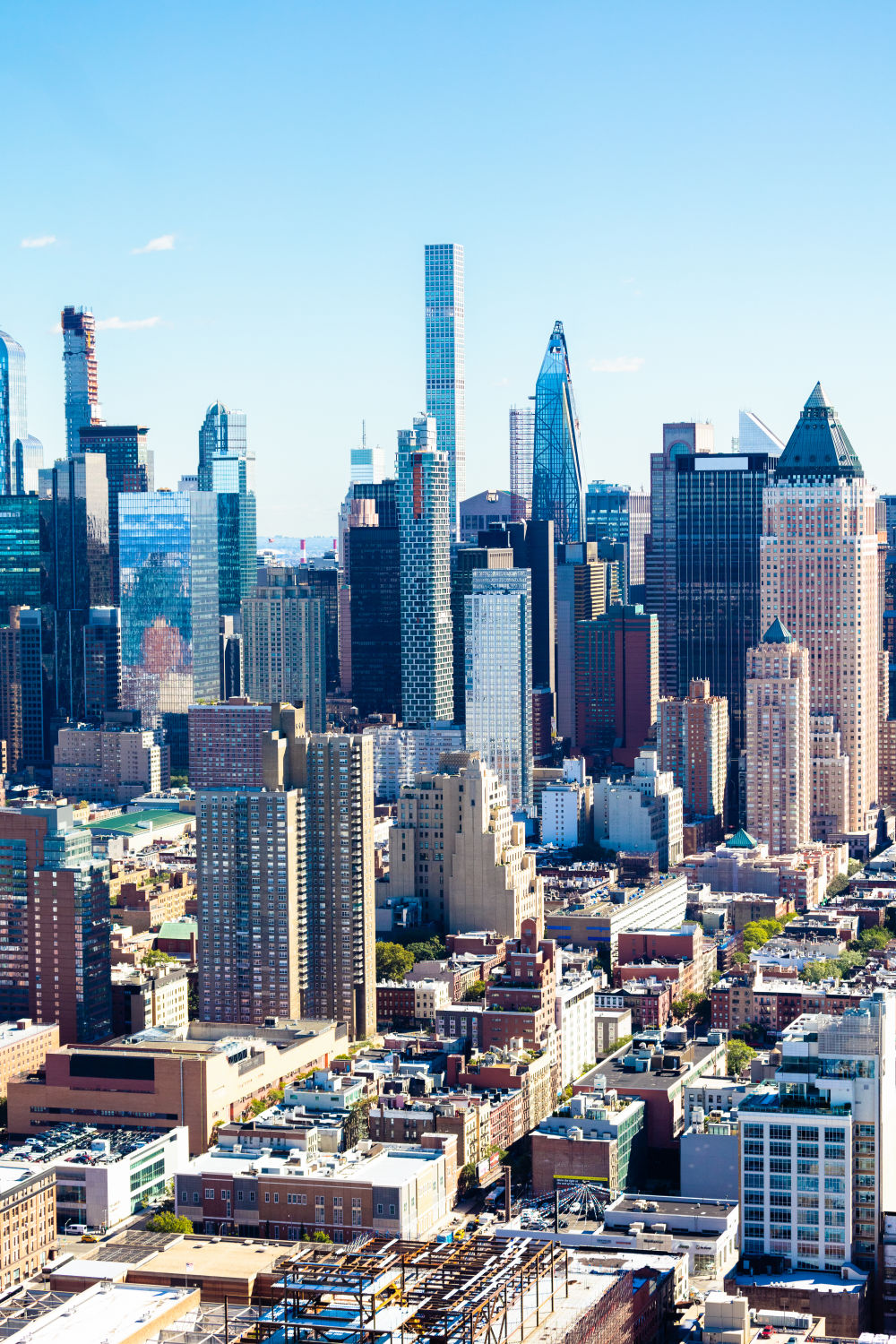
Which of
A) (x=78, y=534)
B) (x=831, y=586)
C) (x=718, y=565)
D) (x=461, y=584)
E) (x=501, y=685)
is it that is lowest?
(x=501, y=685)

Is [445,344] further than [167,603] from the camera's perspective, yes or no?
Yes

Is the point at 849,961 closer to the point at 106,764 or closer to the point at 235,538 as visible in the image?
the point at 106,764

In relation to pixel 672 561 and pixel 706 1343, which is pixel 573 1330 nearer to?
pixel 706 1343

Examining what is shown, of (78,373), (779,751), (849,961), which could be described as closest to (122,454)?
(78,373)

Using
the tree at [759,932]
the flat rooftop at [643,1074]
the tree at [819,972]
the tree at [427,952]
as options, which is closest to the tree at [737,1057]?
the flat rooftop at [643,1074]

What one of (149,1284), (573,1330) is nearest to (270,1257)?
(149,1284)

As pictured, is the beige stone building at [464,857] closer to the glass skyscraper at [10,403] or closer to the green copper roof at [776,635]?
the green copper roof at [776,635]

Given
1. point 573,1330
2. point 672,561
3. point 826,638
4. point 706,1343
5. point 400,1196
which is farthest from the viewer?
point 672,561

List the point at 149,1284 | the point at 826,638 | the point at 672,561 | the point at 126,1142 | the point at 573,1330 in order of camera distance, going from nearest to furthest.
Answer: the point at 573,1330 < the point at 149,1284 < the point at 126,1142 < the point at 826,638 < the point at 672,561
